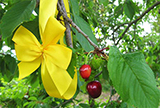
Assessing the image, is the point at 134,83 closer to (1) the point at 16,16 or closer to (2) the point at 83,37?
(2) the point at 83,37

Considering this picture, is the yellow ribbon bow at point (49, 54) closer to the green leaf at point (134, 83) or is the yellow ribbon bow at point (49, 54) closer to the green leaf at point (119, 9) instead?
the green leaf at point (134, 83)

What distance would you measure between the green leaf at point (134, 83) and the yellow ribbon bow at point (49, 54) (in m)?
0.12

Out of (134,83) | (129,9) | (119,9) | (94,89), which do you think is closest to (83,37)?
(94,89)

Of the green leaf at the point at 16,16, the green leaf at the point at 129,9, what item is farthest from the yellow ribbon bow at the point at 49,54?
the green leaf at the point at 129,9

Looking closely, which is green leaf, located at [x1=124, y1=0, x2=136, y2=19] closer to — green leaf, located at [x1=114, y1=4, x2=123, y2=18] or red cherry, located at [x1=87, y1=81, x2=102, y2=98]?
green leaf, located at [x1=114, y1=4, x2=123, y2=18]

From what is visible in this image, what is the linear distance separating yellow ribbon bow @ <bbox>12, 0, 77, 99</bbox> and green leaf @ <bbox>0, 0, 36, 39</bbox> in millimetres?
87

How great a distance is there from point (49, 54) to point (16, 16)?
244 millimetres

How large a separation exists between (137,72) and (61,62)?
20 cm

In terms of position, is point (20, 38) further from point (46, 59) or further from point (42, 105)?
point (42, 105)

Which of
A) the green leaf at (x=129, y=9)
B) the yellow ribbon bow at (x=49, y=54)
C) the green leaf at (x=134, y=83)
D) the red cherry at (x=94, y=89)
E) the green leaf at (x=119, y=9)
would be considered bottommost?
the red cherry at (x=94, y=89)

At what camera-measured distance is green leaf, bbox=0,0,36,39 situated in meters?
0.55

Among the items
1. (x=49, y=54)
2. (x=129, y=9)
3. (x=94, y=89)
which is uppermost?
(x=129, y=9)

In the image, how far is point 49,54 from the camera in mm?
440

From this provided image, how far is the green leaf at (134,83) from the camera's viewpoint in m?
0.38
